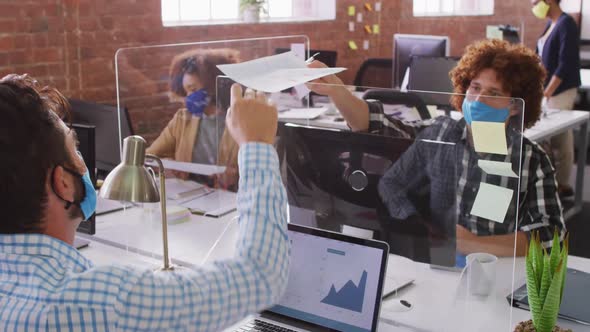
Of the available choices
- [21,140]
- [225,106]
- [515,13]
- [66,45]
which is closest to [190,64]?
[225,106]

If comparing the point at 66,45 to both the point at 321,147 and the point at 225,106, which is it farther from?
the point at 321,147

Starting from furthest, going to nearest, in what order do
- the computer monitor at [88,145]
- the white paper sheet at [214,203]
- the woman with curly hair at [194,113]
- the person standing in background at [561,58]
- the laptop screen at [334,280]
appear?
the person standing in background at [561,58] < the woman with curly hair at [194,113] < the white paper sheet at [214,203] < the computer monitor at [88,145] < the laptop screen at [334,280]

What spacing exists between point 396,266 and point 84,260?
117 centimetres

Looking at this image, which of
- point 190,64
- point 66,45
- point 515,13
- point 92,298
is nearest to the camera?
point 92,298

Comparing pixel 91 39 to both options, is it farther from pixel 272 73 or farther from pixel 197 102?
pixel 272 73

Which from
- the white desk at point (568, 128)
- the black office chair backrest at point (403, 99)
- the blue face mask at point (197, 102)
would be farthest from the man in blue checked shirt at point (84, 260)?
the white desk at point (568, 128)

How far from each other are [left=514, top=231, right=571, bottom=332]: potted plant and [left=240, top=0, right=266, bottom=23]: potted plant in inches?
158

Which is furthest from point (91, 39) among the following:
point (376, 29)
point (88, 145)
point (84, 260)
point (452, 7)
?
point (452, 7)

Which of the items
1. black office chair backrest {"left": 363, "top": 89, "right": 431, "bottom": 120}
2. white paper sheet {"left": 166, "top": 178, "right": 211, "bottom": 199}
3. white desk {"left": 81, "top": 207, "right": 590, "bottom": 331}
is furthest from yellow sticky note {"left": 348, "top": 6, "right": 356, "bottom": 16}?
white desk {"left": 81, "top": 207, "right": 590, "bottom": 331}

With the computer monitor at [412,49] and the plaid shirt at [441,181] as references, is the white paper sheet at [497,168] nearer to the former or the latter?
the plaid shirt at [441,181]

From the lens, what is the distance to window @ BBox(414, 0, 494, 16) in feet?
23.5

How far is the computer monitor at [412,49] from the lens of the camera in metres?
4.92

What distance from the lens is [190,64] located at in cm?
325

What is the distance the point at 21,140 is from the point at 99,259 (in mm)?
1218
